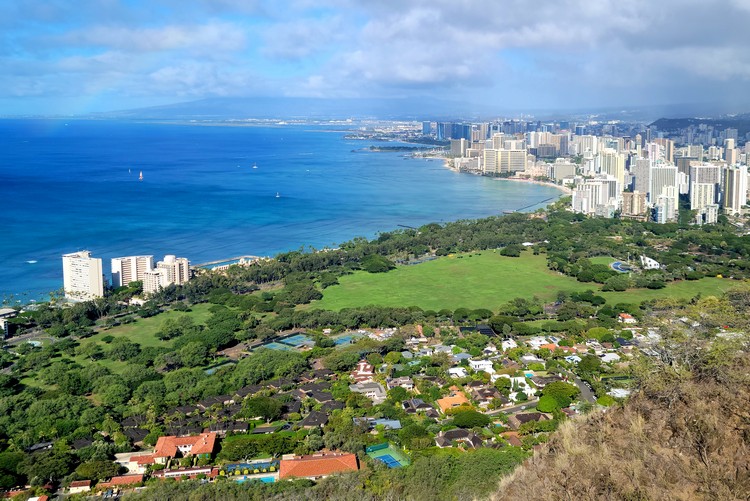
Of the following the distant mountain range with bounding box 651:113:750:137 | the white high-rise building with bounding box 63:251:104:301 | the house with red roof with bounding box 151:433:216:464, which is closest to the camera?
the house with red roof with bounding box 151:433:216:464

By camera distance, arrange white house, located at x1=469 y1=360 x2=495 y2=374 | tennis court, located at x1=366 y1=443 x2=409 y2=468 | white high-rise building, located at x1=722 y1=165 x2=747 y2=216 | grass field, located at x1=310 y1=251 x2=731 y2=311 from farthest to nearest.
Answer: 1. white high-rise building, located at x1=722 y1=165 x2=747 y2=216
2. grass field, located at x1=310 y1=251 x2=731 y2=311
3. white house, located at x1=469 y1=360 x2=495 y2=374
4. tennis court, located at x1=366 y1=443 x2=409 y2=468

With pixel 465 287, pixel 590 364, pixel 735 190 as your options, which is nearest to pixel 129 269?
pixel 465 287

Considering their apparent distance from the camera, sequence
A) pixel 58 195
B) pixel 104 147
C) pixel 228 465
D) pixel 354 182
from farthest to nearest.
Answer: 1. pixel 104 147
2. pixel 354 182
3. pixel 58 195
4. pixel 228 465

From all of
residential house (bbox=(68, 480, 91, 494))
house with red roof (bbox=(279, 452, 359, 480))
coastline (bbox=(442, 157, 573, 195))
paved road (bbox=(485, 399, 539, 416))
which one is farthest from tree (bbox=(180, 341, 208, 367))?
coastline (bbox=(442, 157, 573, 195))

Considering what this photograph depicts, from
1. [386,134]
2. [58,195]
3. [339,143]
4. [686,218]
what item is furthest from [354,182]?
[386,134]

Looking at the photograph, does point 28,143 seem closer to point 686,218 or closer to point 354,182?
point 354,182

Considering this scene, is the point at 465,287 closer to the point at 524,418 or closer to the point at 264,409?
the point at 524,418

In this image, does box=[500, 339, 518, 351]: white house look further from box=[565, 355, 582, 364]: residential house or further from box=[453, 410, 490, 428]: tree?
box=[453, 410, 490, 428]: tree

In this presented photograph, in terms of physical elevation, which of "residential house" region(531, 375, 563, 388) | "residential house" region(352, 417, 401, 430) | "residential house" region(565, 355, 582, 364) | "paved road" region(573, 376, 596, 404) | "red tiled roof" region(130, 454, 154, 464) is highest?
"residential house" region(565, 355, 582, 364)
